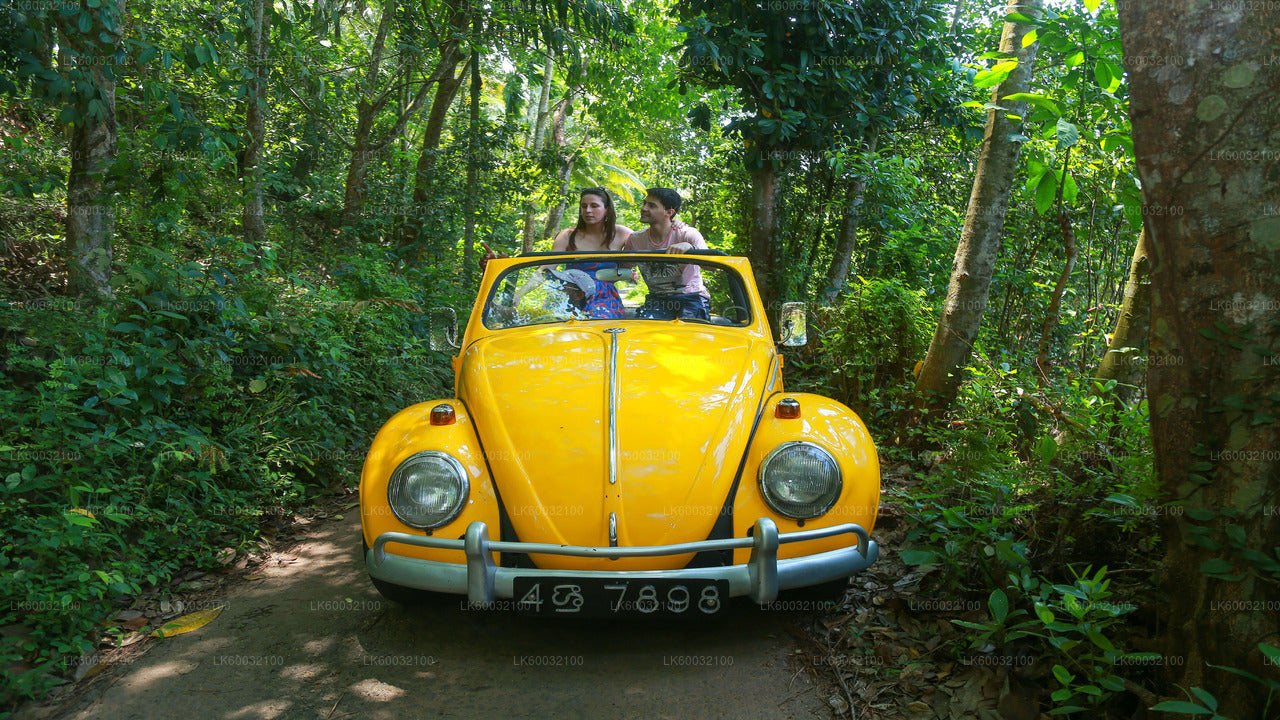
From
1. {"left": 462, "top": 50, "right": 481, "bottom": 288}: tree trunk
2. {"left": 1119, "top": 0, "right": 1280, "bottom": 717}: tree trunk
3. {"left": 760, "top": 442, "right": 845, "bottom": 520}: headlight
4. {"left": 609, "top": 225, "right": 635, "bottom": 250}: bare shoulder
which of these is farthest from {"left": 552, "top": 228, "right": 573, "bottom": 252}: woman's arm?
{"left": 462, "top": 50, "right": 481, "bottom": 288}: tree trunk

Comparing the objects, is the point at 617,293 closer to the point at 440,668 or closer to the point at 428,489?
the point at 428,489

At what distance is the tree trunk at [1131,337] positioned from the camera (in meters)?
3.64

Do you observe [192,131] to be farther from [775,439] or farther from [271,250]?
[775,439]

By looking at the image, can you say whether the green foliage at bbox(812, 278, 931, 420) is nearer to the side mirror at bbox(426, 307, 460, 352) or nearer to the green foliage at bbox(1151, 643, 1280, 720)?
the side mirror at bbox(426, 307, 460, 352)

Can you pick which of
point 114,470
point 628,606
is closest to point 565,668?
point 628,606

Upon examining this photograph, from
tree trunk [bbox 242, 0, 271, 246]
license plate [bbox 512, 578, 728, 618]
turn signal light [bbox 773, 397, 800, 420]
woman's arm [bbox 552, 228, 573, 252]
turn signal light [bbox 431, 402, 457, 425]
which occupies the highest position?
tree trunk [bbox 242, 0, 271, 246]

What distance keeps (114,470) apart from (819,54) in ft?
23.3

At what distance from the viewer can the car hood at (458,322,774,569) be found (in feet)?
8.92

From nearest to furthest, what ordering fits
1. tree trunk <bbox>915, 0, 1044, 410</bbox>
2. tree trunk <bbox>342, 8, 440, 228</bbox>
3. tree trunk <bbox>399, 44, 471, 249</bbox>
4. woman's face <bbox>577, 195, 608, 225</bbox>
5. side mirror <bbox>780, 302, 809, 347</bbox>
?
side mirror <bbox>780, 302, 809, 347</bbox>
tree trunk <bbox>915, 0, 1044, 410</bbox>
woman's face <bbox>577, 195, 608, 225</bbox>
tree trunk <bbox>342, 8, 440, 228</bbox>
tree trunk <bbox>399, 44, 471, 249</bbox>

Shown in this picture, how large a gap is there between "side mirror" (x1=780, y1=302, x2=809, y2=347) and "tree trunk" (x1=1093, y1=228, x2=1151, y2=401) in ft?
4.88

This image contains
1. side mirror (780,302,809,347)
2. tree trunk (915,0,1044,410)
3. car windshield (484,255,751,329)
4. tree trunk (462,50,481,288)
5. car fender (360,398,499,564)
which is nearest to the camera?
car fender (360,398,499,564)

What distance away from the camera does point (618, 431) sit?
2.93m

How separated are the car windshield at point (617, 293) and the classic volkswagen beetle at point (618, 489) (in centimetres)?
80

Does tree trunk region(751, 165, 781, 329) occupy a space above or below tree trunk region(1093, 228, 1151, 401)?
above
